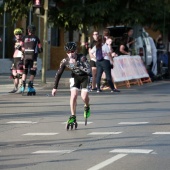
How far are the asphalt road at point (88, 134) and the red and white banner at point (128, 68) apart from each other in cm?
387

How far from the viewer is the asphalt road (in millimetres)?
11367

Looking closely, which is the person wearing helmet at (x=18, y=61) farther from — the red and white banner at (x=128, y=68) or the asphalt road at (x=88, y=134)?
the red and white banner at (x=128, y=68)

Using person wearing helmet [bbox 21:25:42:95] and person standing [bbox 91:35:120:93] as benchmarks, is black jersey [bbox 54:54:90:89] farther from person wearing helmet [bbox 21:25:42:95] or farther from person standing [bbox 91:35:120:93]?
person standing [bbox 91:35:120:93]

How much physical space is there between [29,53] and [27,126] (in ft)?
24.5

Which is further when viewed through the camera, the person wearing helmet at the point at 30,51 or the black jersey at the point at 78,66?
the person wearing helmet at the point at 30,51

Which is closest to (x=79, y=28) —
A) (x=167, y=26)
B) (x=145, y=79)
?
(x=145, y=79)

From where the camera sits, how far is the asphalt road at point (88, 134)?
448 inches

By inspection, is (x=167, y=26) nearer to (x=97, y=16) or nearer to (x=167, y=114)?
(x=97, y=16)

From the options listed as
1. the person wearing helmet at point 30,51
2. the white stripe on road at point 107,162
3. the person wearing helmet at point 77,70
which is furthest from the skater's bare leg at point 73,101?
the person wearing helmet at point 30,51

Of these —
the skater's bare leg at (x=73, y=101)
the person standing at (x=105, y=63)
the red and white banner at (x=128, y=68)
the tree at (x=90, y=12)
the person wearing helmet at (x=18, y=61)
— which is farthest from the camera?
the tree at (x=90, y=12)

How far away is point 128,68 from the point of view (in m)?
27.5

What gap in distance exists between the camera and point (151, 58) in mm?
31250

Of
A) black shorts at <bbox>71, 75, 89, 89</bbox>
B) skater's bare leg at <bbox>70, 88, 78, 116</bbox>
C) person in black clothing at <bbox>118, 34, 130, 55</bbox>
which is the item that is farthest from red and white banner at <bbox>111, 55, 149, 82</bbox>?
skater's bare leg at <bbox>70, 88, 78, 116</bbox>

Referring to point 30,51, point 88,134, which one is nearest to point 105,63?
→ point 30,51
